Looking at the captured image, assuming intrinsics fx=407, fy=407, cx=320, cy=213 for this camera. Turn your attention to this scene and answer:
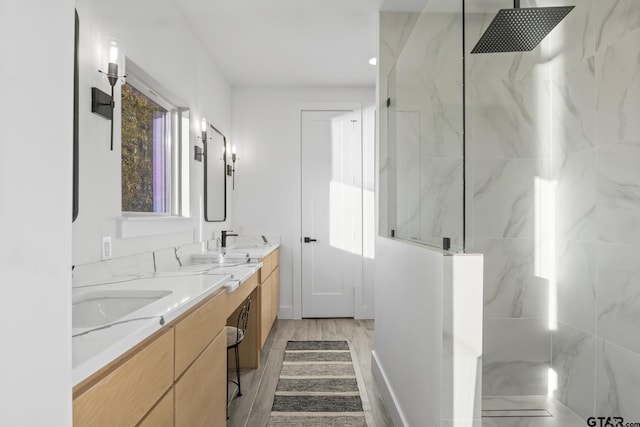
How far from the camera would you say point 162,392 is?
1220 mm

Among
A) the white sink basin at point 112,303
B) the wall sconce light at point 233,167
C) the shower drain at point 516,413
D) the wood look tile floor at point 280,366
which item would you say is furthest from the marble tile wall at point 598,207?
the wall sconce light at point 233,167

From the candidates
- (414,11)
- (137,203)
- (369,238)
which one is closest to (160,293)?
(137,203)

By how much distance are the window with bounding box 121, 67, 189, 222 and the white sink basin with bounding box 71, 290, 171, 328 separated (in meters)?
0.80

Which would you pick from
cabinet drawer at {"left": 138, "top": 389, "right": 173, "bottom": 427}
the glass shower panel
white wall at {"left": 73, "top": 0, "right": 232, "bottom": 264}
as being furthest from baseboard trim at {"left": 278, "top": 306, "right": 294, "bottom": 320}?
cabinet drawer at {"left": 138, "top": 389, "right": 173, "bottom": 427}

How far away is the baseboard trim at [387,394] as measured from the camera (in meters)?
2.13

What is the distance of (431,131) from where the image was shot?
183 centimetres

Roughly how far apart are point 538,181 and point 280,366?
2.27m

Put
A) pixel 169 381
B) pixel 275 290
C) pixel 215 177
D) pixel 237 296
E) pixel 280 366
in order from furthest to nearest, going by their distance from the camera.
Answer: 1. pixel 275 290
2. pixel 215 177
3. pixel 280 366
4. pixel 237 296
5. pixel 169 381

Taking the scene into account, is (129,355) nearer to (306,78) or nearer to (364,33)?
(364,33)

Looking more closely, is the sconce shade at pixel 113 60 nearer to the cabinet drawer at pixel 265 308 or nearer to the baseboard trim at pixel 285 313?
the cabinet drawer at pixel 265 308

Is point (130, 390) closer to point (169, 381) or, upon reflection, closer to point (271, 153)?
point (169, 381)

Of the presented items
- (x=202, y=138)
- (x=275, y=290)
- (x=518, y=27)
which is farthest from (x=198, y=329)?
(x=275, y=290)

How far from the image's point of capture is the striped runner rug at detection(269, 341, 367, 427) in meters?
2.34

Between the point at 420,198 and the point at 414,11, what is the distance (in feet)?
4.67
